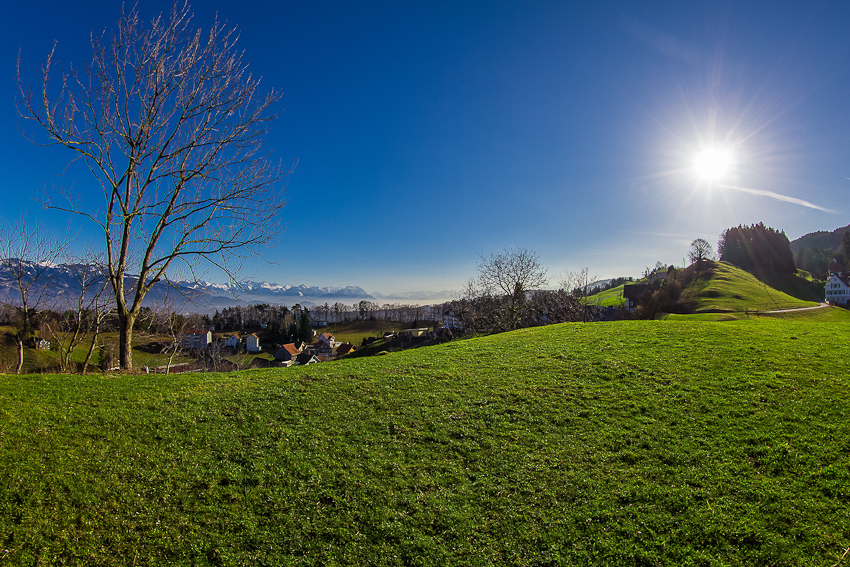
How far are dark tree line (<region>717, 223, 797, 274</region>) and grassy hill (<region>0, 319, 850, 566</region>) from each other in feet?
485

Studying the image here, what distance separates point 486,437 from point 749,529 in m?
4.77

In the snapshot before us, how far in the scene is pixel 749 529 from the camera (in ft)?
18.2

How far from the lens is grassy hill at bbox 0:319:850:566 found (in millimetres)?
5367

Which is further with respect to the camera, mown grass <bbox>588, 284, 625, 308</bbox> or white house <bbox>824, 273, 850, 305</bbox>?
mown grass <bbox>588, 284, 625, 308</bbox>

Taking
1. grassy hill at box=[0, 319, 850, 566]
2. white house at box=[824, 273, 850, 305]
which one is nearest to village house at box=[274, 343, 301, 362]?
grassy hill at box=[0, 319, 850, 566]

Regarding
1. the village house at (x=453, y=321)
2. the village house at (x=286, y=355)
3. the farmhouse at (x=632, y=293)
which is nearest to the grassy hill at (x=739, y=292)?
the farmhouse at (x=632, y=293)

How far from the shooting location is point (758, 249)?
122938 millimetres

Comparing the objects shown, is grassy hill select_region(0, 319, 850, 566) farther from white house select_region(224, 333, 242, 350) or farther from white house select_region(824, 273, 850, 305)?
white house select_region(824, 273, 850, 305)

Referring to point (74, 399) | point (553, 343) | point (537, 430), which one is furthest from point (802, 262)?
point (74, 399)

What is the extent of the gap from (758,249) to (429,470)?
165335mm

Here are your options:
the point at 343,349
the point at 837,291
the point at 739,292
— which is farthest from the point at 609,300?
the point at 343,349

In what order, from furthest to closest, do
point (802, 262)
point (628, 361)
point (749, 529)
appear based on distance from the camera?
point (802, 262) < point (628, 361) < point (749, 529)

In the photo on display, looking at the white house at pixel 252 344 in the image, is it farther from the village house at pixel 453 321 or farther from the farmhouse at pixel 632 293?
the farmhouse at pixel 632 293

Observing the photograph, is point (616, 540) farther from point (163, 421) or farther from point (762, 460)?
point (163, 421)
